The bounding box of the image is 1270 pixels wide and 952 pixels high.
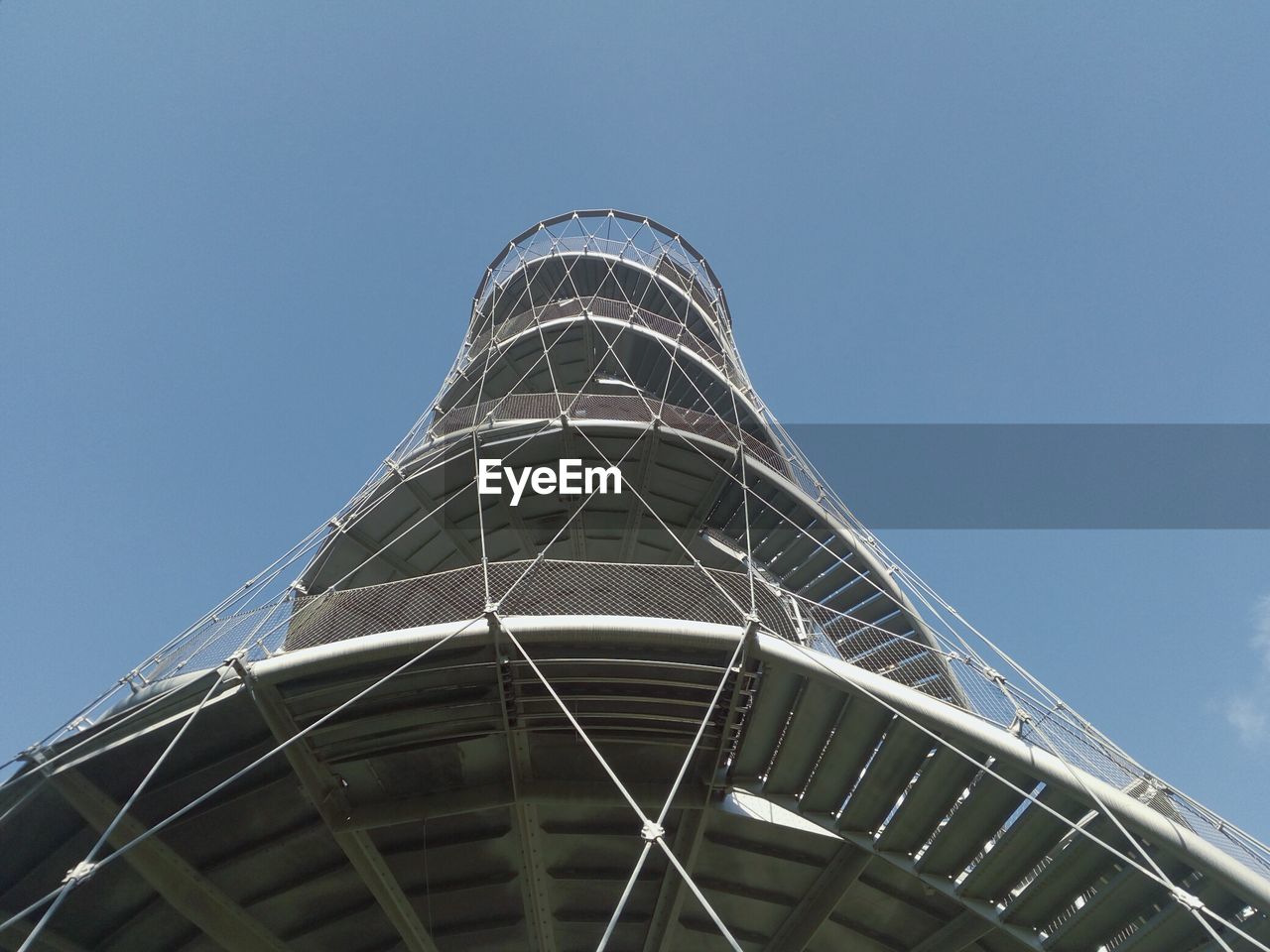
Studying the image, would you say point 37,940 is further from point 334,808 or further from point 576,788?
point 576,788

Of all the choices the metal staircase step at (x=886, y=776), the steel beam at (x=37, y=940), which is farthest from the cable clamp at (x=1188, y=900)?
the steel beam at (x=37, y=940)

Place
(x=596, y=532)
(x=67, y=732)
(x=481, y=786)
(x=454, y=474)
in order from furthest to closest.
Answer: (x=596, y=532), (x=454, y=474), (x=481, y=786), (x=67, y=732)

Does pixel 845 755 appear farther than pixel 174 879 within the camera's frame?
No

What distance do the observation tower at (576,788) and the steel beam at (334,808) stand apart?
0.03m

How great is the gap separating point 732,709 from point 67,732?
580 centimetres

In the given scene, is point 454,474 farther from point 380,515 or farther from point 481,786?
point 481,786

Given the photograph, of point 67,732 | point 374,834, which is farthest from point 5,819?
point 374,834

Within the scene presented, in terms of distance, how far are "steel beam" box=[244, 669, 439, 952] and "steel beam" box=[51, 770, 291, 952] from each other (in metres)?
1.33

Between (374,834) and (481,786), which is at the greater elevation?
(481,786)

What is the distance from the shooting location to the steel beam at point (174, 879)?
6.67 meters

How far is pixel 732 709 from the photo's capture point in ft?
23.3

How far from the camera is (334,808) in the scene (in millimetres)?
7516

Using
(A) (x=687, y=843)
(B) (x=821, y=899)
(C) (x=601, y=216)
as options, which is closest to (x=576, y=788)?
(A) (x=687, y=843)

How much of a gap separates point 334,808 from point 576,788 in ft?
7.59
